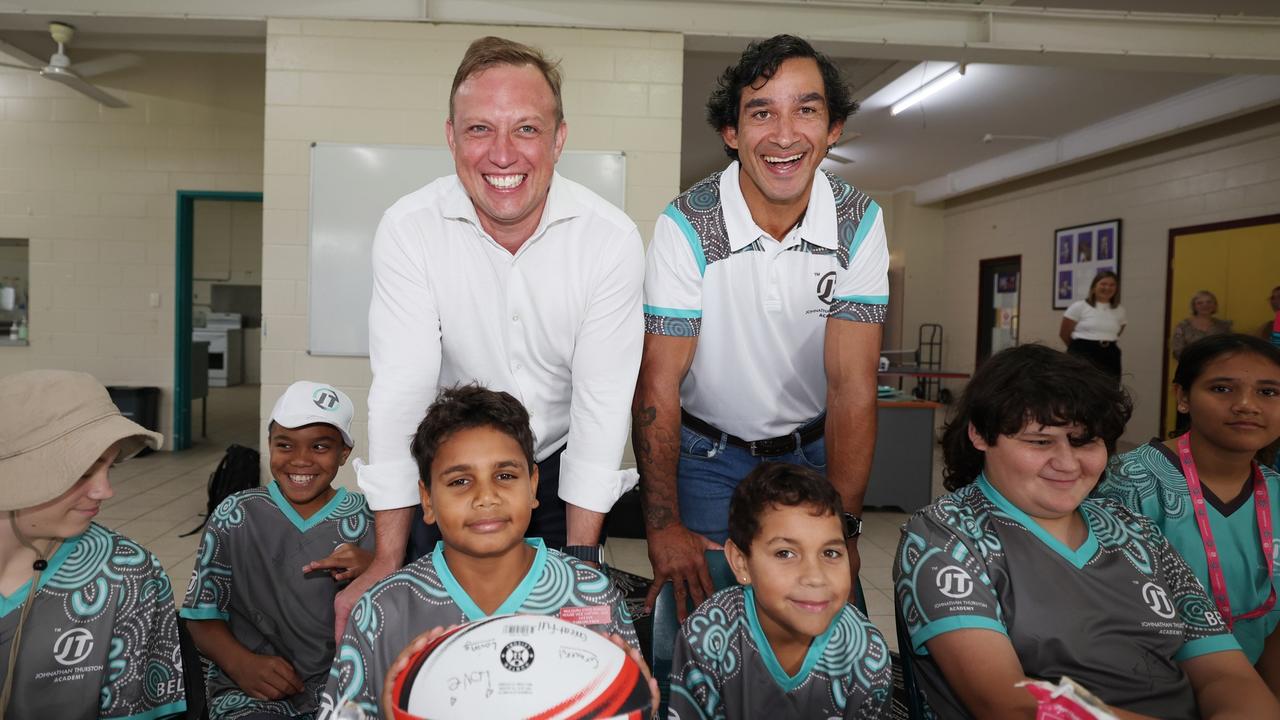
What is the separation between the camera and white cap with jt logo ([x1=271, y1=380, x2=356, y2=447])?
201cm

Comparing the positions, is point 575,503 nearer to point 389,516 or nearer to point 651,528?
A: point 651,528

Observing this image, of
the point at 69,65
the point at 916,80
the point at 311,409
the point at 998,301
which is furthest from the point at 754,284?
the point at 998,301

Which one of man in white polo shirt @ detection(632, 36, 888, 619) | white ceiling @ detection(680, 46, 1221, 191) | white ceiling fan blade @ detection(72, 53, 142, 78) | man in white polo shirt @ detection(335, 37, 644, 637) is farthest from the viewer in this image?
white ceiling @ detection(680, 46, 1221, 191)

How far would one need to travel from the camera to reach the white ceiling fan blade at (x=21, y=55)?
5.64 meters

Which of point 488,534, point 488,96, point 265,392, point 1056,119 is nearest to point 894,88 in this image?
point 1056,119

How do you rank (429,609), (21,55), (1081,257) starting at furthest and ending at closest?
(1081,257), (21,55), (429,609)

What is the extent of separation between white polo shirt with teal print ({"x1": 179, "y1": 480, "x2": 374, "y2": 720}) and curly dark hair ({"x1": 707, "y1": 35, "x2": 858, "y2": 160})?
4.60ft

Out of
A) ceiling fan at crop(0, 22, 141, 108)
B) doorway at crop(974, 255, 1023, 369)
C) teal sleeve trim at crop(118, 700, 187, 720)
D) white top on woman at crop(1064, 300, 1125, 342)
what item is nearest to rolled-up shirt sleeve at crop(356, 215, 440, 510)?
teal sleeve trim at crop(118, 700, 187, 720)

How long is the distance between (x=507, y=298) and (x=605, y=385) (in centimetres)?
28

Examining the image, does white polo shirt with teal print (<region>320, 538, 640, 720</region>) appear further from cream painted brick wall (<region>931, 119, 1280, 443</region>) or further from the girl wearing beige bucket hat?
cream painted brick wall (<region>931, 119, 1280, 443</region>)

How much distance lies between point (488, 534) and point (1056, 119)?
8567mm

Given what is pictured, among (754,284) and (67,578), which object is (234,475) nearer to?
(67,578)

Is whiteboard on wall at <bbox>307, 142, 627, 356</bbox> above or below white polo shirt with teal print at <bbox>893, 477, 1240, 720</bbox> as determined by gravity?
above

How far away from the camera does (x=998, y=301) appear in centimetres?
1101
